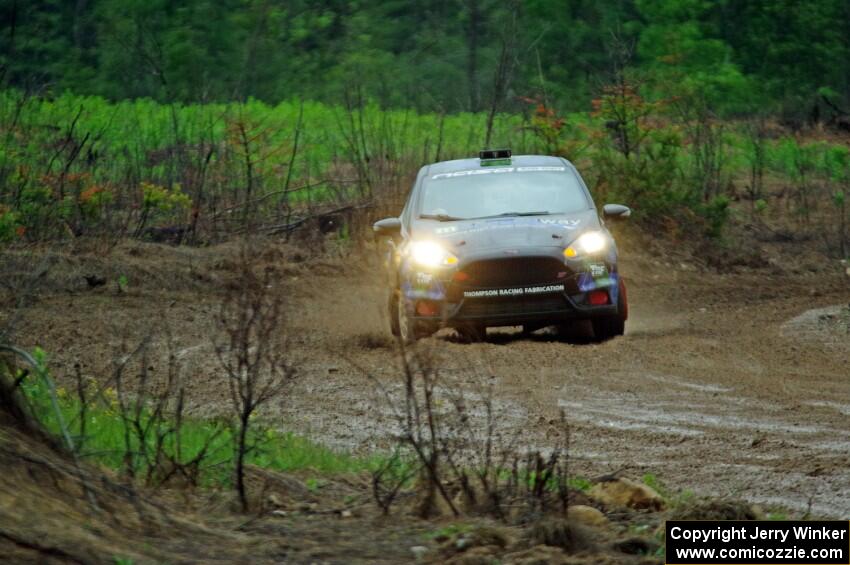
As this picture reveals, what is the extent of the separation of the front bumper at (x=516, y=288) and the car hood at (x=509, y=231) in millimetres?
136

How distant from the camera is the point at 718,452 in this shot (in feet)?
29.4

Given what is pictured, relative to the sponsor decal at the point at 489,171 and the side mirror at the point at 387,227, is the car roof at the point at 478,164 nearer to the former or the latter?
the sponsor decal at the point at 489,171

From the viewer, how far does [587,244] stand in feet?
44.7

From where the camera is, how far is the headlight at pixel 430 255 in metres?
13.5

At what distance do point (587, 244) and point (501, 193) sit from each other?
128 cm

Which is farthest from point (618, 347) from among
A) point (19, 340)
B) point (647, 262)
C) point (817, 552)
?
point (647, 262)

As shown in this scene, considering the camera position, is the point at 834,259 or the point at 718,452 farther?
the point at 834,259

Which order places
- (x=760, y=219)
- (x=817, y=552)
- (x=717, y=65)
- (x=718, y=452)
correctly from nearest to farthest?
(x=817, y=552), (x=718, y=452), (x=760, y=219), (x=717, y=65)

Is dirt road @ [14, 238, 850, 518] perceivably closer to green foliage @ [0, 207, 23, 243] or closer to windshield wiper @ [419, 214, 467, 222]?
green foliage @ [0, 207, 23, 243]

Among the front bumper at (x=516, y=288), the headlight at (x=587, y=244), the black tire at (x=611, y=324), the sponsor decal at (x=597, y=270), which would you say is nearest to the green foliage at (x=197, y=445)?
the front bumper at (x=516, y=288)

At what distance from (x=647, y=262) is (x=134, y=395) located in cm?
1248

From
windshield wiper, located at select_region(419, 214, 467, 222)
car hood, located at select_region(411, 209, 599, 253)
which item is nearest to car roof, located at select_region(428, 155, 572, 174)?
windshield wiper, located at select_region(419, 214, 467, 222)

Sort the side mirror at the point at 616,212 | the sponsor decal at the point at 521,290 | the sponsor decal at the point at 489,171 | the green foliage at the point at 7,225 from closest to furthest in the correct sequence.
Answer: the sponsor decal at the point at 521,290 < the side mirror at the point at 616,212 < the sponsor decal at the point at 489,171 < the green foliage at the point at 7,225

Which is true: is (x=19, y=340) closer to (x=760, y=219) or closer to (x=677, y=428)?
(x=677, y=428)
